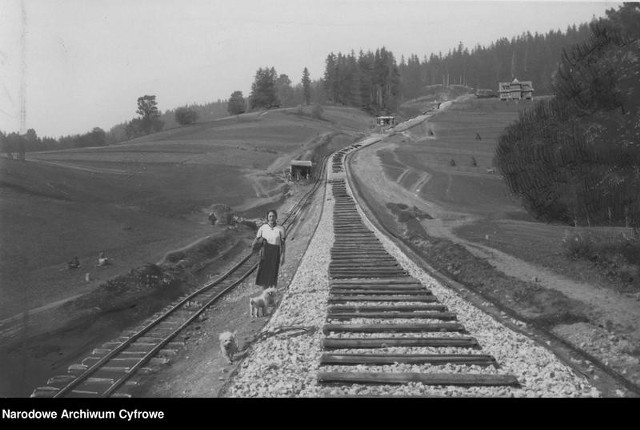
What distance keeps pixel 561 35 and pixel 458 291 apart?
8330 inches

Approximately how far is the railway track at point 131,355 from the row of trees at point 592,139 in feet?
61.3

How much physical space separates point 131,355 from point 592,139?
80.4ft

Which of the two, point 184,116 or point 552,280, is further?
point 184,116

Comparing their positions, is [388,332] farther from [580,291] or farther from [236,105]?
[236,105]

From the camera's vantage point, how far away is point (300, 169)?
175ft

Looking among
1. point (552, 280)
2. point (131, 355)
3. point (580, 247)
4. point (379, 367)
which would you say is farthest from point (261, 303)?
point (580, 247)

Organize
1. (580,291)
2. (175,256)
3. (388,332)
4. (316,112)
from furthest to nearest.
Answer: (316,112) → (175,256) → (580,291) → (388,332)

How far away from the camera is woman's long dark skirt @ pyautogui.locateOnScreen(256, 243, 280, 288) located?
12.3 meters

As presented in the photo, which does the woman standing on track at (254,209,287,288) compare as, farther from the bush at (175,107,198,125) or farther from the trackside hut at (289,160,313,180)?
the bush at (175,107,198,125)

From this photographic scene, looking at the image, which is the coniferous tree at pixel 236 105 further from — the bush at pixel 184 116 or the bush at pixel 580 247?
the bush at pixel 580 247

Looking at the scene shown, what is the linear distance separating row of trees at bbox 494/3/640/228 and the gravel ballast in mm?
13841

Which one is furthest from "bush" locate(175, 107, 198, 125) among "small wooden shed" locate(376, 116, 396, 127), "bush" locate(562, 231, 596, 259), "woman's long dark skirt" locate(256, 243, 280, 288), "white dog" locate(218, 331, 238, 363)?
"white dog" locate(218, 331, 238, 363)

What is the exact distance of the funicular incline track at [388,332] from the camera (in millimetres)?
8359

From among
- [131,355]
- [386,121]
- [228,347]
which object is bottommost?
[131,355]
